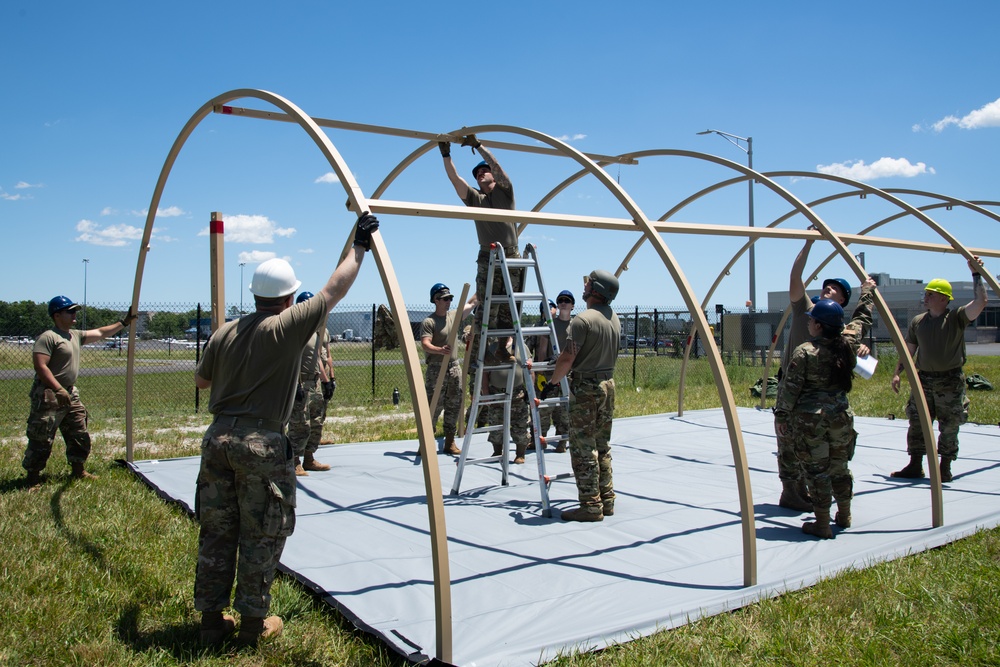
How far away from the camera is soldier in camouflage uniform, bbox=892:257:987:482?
22.1 ft

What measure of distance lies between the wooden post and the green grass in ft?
4.99

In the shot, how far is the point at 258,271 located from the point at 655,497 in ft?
13.1

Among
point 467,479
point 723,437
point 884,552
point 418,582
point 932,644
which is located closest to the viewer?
point 932,644

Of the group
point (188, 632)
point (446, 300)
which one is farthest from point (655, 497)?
point (188, 632)

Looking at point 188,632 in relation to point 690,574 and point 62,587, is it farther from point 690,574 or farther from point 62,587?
point 690,574

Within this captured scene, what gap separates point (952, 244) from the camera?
252 inches

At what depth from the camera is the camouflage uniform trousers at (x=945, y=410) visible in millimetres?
6742

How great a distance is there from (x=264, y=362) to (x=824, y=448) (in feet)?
12.0

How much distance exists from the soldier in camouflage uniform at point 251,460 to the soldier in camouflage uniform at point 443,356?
14.9 feet

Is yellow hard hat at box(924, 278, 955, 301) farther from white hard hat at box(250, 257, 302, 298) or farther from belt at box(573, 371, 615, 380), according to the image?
white hard hat at box(250, 257, 302, 298)

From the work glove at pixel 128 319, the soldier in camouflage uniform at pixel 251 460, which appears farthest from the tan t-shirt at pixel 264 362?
the work glove at pixel 128 319

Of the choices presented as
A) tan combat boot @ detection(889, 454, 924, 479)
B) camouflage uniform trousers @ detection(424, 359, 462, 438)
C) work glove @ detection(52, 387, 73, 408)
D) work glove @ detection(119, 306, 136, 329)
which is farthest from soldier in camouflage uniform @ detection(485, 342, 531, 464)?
work glove @ detection(52, 387, 73, 408)

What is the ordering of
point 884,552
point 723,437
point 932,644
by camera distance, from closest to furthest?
point 932,644
point 884,552
point 723,437

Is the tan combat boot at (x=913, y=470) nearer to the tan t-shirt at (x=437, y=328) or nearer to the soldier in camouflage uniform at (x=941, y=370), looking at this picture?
the soldier in camouflage uniform at (x=941, y=370)
